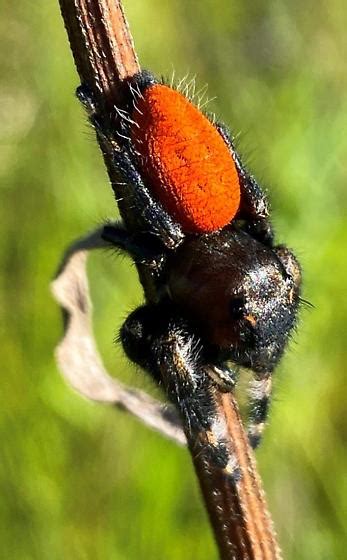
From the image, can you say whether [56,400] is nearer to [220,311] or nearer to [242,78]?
[220,311]

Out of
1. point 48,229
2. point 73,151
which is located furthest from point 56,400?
point 73,151

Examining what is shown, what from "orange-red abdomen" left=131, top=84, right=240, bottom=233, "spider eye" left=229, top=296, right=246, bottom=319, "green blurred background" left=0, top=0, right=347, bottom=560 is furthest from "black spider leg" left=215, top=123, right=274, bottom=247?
"green blurred background" left=0, top=0, right=347, bottom=560

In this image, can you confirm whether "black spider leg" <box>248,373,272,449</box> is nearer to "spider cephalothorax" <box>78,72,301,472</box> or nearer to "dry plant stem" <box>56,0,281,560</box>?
"spider cephalothorax" <box>78,72,301,472</box>

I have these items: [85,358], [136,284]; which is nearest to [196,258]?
[85,358]

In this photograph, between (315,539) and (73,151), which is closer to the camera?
(315,539)

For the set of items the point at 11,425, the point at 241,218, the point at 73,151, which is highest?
the point at 73,151

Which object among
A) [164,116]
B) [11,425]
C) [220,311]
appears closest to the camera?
[164,116]
